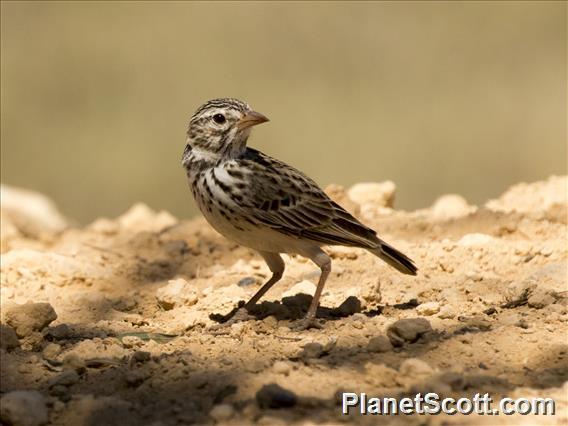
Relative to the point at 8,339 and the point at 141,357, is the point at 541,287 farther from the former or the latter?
the point at 8,339

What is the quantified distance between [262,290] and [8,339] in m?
1.72

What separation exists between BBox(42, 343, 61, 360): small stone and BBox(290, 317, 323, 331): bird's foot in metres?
1.25

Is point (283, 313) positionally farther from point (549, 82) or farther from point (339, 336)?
point (549, 82)

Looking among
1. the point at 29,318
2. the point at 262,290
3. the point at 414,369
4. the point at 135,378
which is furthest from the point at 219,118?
the point at 414,369

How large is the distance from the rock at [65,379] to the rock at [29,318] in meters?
0.74

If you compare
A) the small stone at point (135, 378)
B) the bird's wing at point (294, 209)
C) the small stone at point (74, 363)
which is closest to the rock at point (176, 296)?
the bird's wing at point (294, 209)

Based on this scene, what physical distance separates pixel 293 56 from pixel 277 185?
32.8 feet

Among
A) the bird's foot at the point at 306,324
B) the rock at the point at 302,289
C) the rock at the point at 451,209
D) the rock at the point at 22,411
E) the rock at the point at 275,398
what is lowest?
the rock at the point at 22,411

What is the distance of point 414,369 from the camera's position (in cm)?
482

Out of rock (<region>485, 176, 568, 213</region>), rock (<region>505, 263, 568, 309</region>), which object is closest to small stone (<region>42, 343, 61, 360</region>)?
rock (<region>505, 263, 568, 309</region>)

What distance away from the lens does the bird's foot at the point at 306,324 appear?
5.89 m

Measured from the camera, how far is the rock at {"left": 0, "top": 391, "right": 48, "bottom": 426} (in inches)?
185

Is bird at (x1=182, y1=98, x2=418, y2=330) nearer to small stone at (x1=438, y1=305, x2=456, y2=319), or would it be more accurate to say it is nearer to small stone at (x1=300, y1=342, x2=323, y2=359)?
small stone at (x1=438, y1=305, x2=456, y2=319)

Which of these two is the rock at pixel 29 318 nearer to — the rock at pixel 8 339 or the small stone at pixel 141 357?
the rock at pixel 8 339
